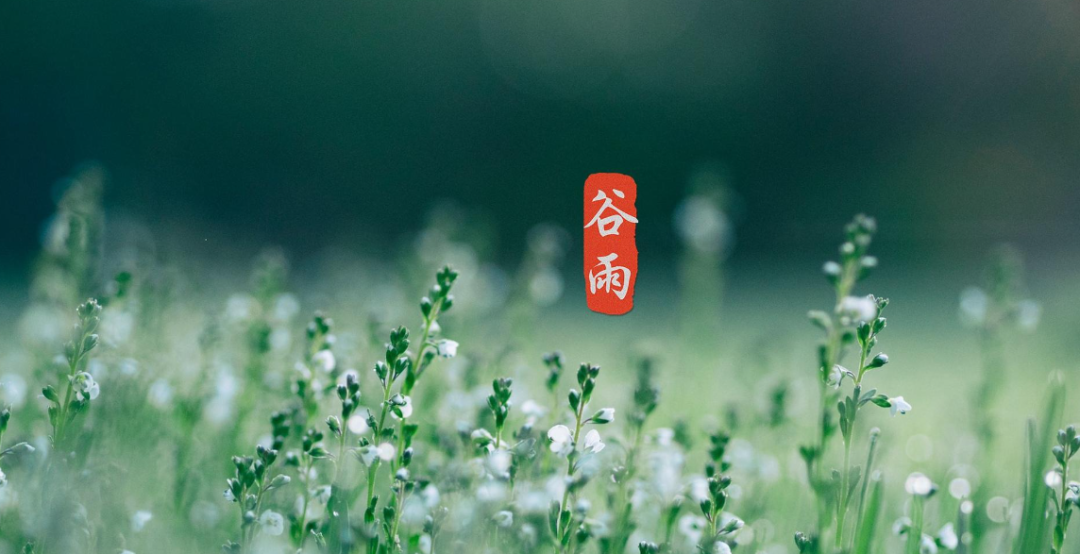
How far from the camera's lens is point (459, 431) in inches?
77.9

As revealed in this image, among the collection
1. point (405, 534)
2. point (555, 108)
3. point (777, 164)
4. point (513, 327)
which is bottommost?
point (405, 534)

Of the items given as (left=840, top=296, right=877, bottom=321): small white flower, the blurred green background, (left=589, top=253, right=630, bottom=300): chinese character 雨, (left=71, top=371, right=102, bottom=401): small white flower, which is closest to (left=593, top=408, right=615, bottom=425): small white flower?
(left=840, top=296, right=877, bottom=321): small white flower

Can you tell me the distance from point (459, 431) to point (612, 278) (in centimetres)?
99

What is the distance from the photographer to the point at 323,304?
406 cm

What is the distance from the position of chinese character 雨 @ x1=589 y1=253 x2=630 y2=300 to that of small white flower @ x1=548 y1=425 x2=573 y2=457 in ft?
3.52

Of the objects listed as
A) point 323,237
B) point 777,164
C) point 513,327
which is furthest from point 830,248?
point 513,327

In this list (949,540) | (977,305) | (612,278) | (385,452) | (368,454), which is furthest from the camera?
(977,305)

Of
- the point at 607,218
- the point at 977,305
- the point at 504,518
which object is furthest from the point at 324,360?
the point at 977,305

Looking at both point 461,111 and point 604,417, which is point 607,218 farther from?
point 461,111

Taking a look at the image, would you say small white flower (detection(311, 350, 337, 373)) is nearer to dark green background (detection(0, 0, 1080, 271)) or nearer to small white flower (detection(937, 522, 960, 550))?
small white flower (detection(937, 522, 960, 550))

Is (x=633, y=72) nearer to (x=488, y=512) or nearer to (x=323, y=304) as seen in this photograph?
(x=323, y=304)

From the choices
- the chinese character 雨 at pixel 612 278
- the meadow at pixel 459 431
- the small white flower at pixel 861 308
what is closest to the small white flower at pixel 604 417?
the meadow at pixel 459 431

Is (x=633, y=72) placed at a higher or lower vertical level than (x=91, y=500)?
higher

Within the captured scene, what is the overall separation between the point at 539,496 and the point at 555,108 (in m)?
13.5
